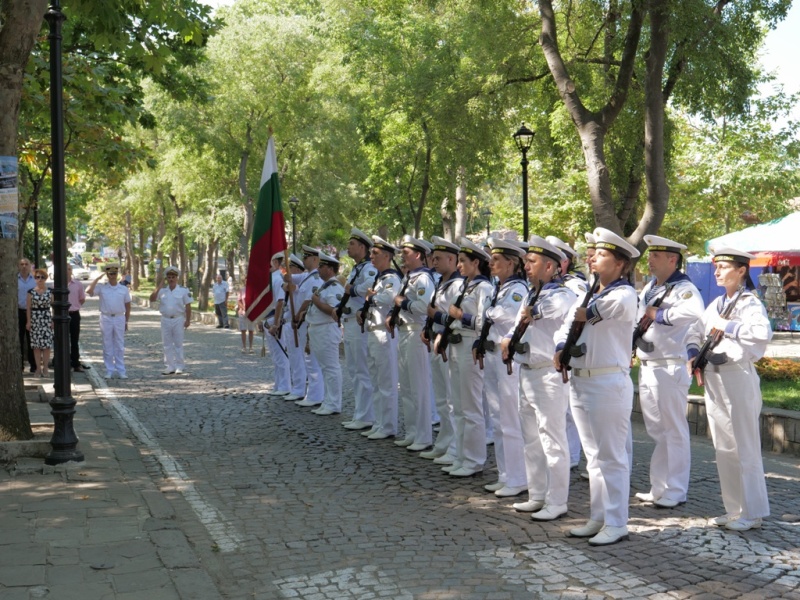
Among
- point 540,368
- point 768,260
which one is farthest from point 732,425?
point 768,260

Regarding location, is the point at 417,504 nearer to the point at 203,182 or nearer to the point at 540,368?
the point at 540,368

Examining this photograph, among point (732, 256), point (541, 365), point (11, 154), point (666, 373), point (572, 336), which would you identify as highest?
point (11, 154)

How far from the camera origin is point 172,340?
1820 centimetres

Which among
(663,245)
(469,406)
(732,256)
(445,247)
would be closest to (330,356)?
(445,247)

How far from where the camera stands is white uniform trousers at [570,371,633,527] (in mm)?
6680

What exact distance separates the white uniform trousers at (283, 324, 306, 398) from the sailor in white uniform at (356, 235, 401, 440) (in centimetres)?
315

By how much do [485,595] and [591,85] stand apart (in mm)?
15307

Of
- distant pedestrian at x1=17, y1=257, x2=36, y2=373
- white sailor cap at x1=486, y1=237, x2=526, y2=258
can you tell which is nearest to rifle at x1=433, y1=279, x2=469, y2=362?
white sailor cap at x1=486, y1=237, x2=526, y2=258

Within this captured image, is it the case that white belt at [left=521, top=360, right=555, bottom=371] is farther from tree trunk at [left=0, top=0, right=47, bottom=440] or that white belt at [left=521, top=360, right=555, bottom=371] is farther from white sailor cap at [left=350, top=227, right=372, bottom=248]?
tree trunk at [left=0, top=0, right=47, bottom=440]

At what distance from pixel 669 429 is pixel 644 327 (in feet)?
2.80

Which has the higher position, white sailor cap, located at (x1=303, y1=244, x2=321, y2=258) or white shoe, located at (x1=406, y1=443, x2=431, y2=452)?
white sailor cap, located at (x1=303, y1=244, x2=321, y2=258)

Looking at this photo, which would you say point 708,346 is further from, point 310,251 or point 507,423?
point 310,251

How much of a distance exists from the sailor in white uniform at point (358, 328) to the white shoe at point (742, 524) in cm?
576

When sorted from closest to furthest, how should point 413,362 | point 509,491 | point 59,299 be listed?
point 509,491 < point 59,299 < point 413,362
